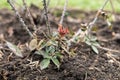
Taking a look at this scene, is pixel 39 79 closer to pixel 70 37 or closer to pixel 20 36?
pixel 70 37

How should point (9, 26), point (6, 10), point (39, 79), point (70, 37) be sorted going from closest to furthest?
point (39, 79), point (70, 37), point (9, 26), point (6, 10)

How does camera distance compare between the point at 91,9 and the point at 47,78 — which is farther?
the point at 91,9

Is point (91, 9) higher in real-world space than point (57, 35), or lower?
lower

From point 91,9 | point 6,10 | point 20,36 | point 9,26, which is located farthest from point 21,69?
point 91,9

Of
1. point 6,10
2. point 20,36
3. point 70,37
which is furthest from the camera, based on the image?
point 6,10

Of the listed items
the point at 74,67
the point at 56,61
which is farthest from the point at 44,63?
the point at 74,67

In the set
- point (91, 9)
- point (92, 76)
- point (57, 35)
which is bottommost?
point (91, 9)

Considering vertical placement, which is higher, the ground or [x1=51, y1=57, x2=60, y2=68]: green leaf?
[x1=51, y1=57, x2=60, y2=68]: green leaf

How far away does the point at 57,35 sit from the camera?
250 centimetres

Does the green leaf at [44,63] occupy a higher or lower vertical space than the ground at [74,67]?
higher

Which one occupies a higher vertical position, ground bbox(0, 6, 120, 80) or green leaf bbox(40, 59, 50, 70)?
green leaf bbox(40, 59, 50, 70)

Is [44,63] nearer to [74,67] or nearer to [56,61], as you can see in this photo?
[56,61]

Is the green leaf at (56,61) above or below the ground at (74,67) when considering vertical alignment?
above

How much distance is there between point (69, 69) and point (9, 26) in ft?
6.23
